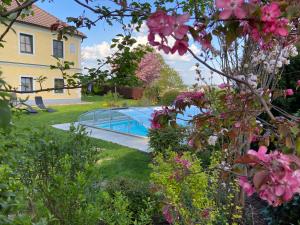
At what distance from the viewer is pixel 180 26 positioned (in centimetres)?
96

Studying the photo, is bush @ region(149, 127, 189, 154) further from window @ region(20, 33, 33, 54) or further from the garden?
window @ region(20, 33, 33, 54)

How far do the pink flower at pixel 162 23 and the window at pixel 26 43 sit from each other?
22.6 m

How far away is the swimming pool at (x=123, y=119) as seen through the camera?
10234 millimetres

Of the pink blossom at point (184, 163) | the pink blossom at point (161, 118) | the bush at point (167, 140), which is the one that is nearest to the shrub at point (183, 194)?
the pink blossom at point (184, 163)

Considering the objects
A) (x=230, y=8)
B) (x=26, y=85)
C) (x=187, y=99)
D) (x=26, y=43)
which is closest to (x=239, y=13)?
(x=230, y=8)

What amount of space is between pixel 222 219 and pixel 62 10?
264cm

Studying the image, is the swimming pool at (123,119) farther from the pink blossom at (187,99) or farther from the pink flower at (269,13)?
the pink flower at (269,13)

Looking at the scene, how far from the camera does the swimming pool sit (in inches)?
403

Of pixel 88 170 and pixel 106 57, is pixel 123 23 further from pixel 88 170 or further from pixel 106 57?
pixel 88 170

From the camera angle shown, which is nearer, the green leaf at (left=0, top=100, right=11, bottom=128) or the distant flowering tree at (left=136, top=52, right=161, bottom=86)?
the green leaf at (left=0, top=100, right=11, bottom=128)

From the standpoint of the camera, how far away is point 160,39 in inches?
40.2

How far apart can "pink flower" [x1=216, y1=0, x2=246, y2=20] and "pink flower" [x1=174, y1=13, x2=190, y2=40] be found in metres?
0.10

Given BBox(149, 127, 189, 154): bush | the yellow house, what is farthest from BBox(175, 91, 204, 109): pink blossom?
the yellow house

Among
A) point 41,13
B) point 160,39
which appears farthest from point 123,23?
point 41,13
